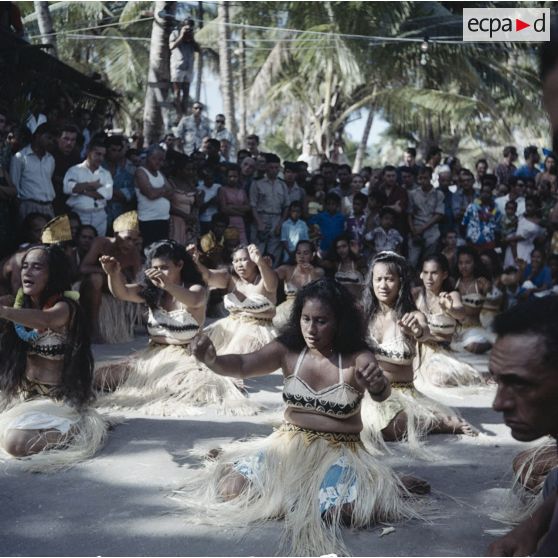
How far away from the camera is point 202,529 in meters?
2.96

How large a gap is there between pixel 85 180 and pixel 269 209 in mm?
2589

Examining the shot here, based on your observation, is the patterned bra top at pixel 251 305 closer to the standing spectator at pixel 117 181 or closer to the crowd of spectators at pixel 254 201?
the crowd of spectators at pixel 254 201

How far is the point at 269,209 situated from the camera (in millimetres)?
8906

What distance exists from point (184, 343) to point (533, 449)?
2.57 m

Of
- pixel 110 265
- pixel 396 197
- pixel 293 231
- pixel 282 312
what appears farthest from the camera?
pixel 396 197

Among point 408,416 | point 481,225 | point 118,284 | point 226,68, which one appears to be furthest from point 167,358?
point 226,68

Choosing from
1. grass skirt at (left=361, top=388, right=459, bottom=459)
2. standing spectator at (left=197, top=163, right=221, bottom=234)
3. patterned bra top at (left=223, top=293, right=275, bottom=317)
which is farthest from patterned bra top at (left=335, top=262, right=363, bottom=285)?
grass skirt at (left=361, top=388, right=459, bottom=459)

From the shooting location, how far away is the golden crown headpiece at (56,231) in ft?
18.0

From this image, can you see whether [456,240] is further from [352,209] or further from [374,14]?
[374,14]

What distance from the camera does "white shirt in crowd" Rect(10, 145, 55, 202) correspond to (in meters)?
6.49

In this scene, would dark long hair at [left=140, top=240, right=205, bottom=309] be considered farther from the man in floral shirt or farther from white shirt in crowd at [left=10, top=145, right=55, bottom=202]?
the man in floral shirt

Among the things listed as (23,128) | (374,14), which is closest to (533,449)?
(23,128)

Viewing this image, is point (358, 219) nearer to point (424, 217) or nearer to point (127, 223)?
point (424, 217)

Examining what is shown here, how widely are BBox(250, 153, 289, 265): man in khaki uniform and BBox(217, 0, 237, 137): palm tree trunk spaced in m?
5.92
